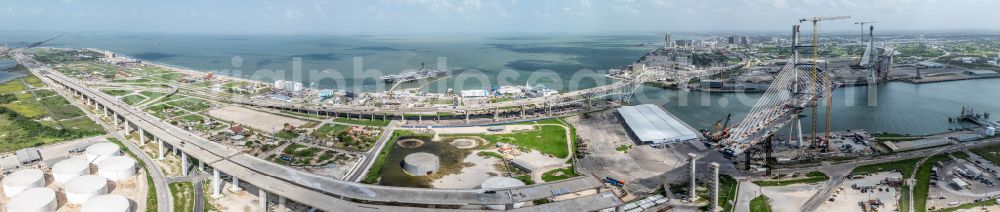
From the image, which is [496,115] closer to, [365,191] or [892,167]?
[365,191]

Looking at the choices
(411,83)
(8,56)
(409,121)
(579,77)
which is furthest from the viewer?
(8,56)

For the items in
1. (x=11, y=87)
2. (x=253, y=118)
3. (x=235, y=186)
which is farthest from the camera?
(x=11, y=87)

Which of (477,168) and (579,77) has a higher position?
(579,77)

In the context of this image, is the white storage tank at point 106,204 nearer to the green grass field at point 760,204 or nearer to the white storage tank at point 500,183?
the white storage tank at point 500,183

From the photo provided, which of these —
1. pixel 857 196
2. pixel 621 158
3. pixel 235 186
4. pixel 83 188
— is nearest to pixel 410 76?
pixel 621 158

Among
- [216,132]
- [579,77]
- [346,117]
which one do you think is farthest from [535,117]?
[579,77]

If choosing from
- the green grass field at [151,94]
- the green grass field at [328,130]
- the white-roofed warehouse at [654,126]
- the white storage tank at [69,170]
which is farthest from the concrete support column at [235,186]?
the green grass field at [151,94]

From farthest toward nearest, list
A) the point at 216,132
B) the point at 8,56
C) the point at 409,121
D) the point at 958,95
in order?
the point at 8,56, the point at 958,95, the point at 409,121, the point at 216,132

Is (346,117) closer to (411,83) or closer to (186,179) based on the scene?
(186,179)
